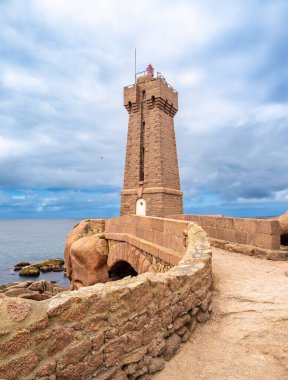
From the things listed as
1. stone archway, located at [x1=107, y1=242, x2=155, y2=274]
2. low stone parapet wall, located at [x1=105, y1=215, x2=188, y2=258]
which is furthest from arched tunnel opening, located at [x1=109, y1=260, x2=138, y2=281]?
low stone parapet wall, located at [x1=105, y1=215, x2=188, y2=258]

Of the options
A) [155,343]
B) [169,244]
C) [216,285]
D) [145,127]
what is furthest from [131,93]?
[155,343]

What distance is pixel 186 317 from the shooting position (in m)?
3.60

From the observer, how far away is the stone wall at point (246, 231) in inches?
290

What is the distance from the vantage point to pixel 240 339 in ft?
11.1

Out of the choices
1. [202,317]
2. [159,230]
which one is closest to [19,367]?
[202,317]

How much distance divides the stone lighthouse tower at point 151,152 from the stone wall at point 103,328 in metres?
15.6

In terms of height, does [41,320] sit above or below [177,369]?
above

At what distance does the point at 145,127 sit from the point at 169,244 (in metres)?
15.6

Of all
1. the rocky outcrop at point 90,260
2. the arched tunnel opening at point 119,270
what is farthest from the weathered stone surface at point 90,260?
the arched tunnel opening at point 119,270

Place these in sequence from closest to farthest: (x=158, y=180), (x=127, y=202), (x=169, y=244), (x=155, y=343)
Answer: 1. (x=155, y=343)
2. (x=169, y=244)
3. (x=158, y=180)
4. (x=127, y=202)

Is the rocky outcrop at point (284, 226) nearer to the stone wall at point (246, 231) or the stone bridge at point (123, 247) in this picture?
the stone wall at point (246, 231)

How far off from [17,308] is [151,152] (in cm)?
1851

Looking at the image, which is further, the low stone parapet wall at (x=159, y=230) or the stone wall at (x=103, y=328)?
the low stone parapet wall at (x=159, y=230)

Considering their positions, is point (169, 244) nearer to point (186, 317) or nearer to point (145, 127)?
point (186, 317)
